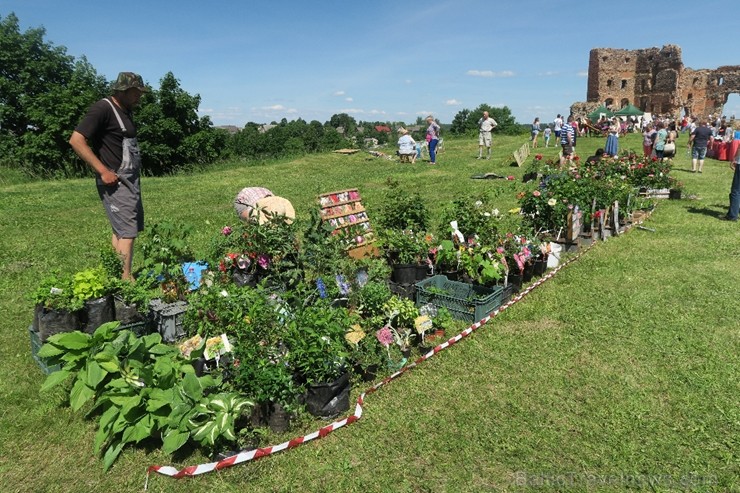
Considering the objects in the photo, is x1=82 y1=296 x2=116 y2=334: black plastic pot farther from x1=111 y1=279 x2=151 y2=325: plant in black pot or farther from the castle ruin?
the castle ruin

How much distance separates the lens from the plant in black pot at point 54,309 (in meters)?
3.72

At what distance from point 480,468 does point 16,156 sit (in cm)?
2583

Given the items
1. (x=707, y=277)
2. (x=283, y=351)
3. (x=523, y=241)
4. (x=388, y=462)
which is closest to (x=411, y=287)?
(x=523, y=241)

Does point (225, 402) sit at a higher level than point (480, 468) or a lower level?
higher

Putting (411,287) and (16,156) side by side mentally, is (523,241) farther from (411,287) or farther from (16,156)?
(16,156)

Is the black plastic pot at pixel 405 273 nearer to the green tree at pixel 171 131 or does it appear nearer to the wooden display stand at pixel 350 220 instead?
the wooden display stand at pixel 350 220

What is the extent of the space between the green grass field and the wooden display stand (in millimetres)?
2183

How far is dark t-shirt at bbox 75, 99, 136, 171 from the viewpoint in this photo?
14.5ft

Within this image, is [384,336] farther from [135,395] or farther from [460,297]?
[135,395]

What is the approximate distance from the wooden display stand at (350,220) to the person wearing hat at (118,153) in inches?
89.0

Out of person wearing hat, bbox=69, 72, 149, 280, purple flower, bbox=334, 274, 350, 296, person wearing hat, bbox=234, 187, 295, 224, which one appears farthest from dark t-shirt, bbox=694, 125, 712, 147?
person wearing hat, bbox=69, 72, 149, 280

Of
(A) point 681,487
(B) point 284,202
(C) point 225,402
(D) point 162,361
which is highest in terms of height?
(B) point 284,202

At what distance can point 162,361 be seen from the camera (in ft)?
9.75

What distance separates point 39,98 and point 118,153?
23.3 metres
